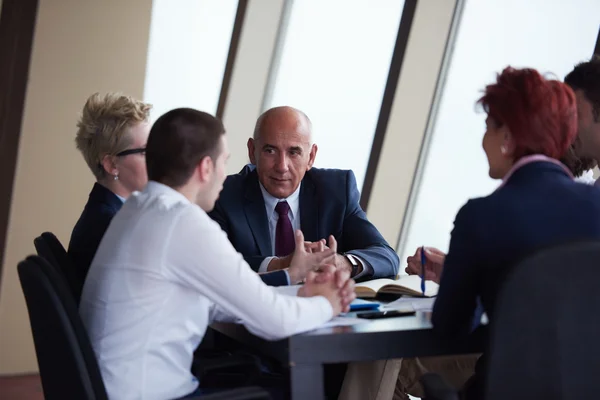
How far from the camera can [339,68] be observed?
19.1 feet

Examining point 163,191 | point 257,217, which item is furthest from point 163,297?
point 257,217

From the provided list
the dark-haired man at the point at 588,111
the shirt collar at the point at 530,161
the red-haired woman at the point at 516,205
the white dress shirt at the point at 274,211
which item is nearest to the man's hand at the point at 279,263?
the white dress shirt at the point at 274,211

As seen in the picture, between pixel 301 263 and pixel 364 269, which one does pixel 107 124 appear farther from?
pixel 364 269

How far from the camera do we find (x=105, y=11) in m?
5.68

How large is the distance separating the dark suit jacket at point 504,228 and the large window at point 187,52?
440cm

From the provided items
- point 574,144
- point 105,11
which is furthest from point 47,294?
point 105,11

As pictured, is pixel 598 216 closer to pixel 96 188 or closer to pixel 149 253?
pixel 149 253

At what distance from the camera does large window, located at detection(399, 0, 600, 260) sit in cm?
456

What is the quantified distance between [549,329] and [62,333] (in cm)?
109

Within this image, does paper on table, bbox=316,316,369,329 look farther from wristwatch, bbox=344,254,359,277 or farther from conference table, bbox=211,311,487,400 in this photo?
wristwatch, bbox=344,254,359,277

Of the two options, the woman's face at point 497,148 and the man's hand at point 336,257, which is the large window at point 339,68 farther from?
the woman's face at point 497,148

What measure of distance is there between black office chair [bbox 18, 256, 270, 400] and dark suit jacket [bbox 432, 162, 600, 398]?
557mm

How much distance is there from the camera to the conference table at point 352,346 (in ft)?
6.21

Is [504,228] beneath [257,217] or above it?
above
